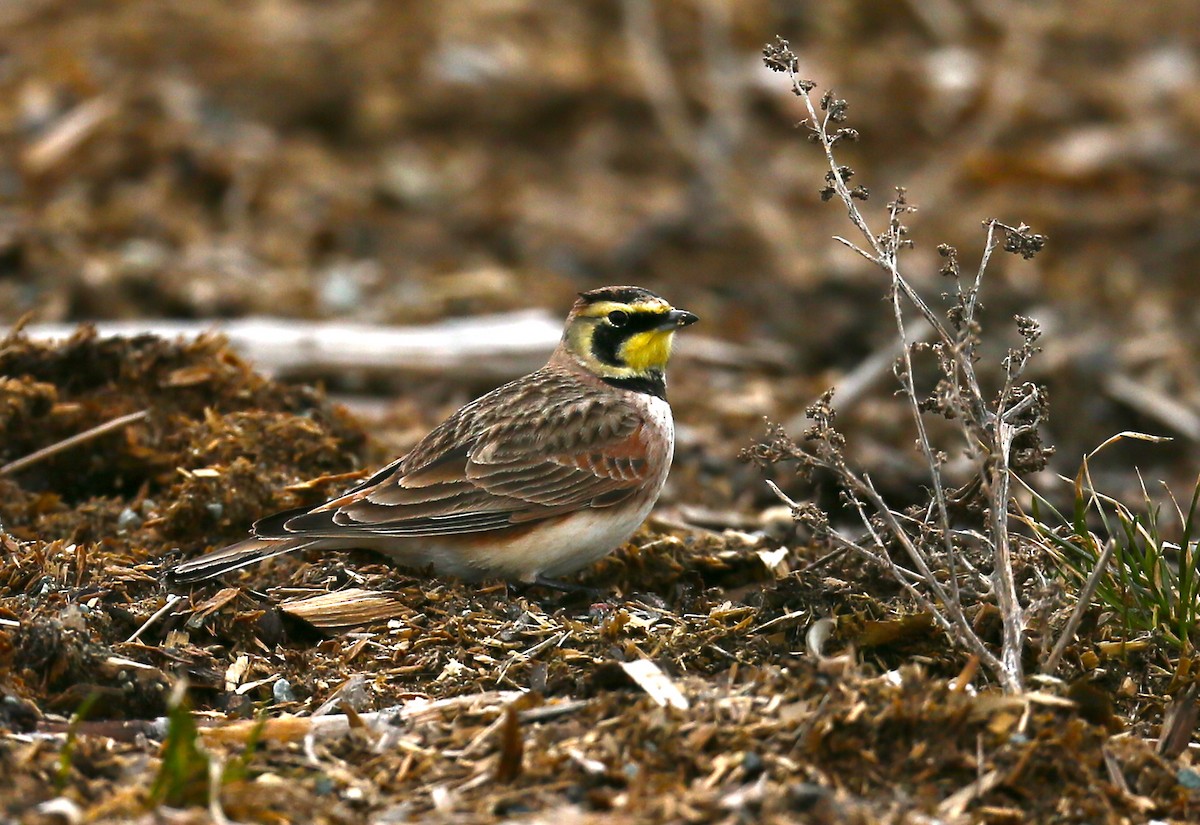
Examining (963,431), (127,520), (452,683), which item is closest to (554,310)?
(127,520)

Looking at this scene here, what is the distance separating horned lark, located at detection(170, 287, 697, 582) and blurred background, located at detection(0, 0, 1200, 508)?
3.09 metres

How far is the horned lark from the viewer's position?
667 centimetres

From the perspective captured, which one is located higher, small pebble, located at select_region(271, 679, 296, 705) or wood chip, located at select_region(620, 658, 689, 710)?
wood chip, located at select_region(620, 658, 689, 710)

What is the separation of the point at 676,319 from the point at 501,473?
1275 mm

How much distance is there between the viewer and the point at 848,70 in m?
15.7

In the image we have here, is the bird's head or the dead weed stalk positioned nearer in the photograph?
the dead weed stalk

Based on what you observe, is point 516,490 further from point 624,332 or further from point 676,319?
point 676,319

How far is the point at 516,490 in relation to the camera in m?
7.05

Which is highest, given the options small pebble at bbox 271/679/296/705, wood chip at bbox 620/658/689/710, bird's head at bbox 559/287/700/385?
bird's head at bbox 559/287/700/385

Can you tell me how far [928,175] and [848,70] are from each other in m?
1.73

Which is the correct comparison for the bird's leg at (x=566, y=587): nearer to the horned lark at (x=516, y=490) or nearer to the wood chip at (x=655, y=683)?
the horned lark at (x=516, y=490)

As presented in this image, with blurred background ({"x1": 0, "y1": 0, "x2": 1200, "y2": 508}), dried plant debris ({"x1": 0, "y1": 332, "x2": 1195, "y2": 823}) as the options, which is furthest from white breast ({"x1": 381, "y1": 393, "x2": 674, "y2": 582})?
blurred background ({"x1": 0, "y1": 0, "x2": 1200, "y2": 508})

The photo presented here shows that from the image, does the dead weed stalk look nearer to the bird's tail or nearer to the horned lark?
the horned lark

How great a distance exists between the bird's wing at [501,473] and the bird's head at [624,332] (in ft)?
0.89
